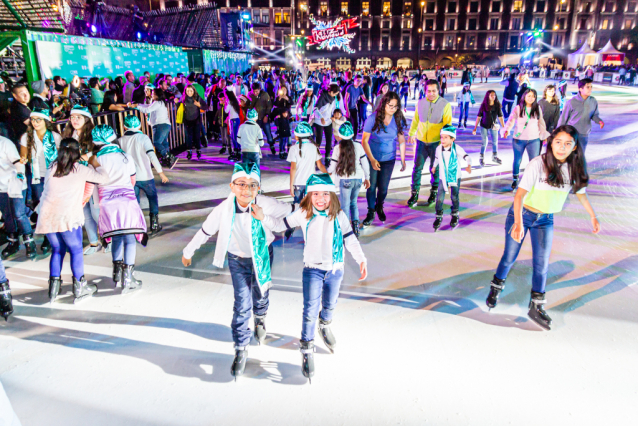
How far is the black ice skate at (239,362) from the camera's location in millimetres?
2814

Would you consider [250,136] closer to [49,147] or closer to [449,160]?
[49,147]

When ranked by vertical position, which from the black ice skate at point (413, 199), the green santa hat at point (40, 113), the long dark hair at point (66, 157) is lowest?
the black ice skate at point (413, 199)

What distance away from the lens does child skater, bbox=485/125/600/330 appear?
3178 mm

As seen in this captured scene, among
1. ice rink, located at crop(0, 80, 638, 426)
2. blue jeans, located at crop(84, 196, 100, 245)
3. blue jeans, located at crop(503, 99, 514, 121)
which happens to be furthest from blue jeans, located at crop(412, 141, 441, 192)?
blue jeans, located at crop(503, 99, 514, 121)

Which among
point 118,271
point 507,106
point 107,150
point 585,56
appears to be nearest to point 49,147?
point 107,150

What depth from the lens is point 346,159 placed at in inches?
185

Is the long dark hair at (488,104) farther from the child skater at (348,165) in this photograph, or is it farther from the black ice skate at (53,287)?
the black ice skate at (53,287)

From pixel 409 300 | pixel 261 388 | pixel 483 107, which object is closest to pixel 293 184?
pixel 409 300

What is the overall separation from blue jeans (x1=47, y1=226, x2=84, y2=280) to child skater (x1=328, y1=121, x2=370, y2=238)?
263 cm

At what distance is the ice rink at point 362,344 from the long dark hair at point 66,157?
1.27 metres

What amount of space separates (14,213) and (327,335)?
4.13 metres

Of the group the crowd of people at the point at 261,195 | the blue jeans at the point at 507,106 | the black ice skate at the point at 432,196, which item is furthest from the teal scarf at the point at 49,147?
the blue jeans at the point at 507,106

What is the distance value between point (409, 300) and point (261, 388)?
170 cm

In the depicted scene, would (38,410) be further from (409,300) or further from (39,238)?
(39,238)
